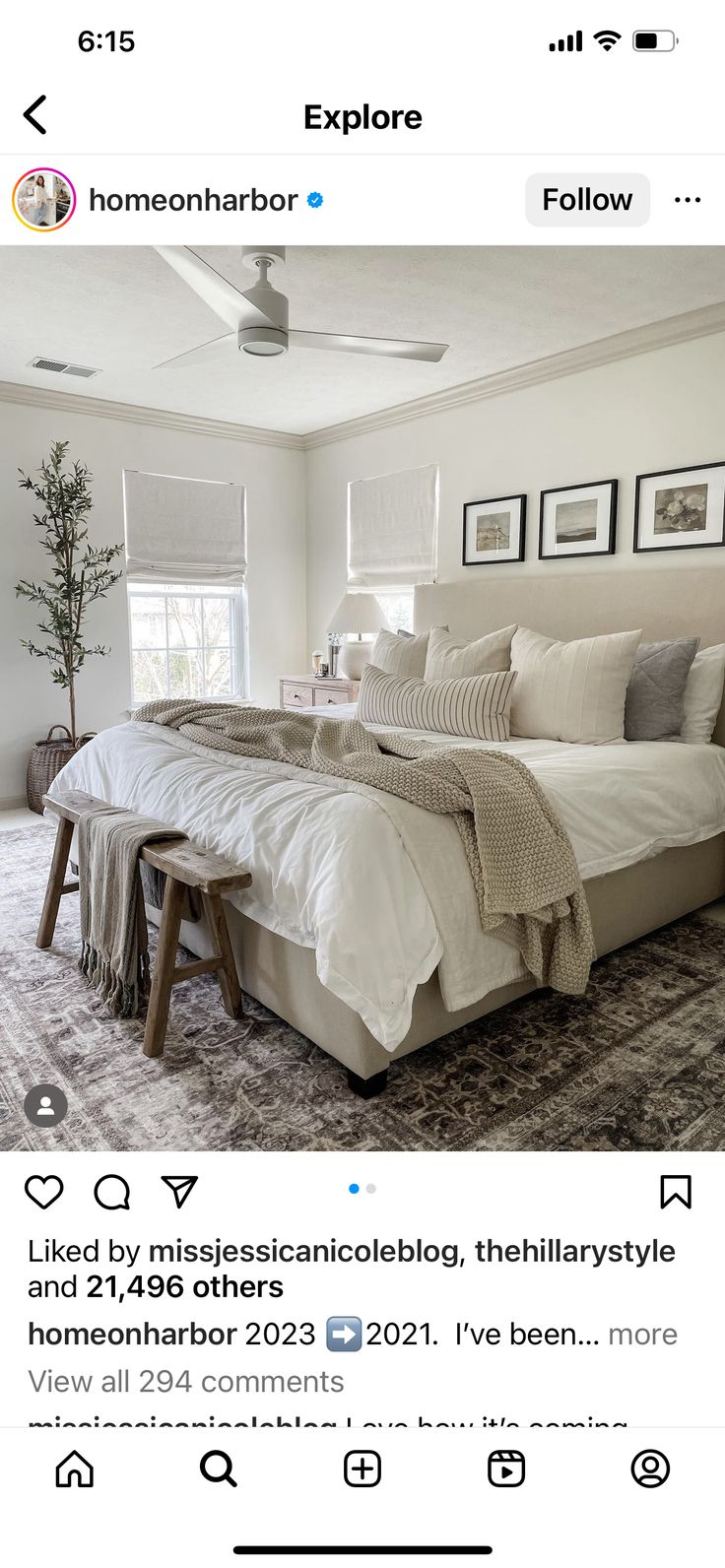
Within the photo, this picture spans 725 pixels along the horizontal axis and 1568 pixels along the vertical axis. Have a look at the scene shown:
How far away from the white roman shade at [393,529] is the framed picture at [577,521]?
875 mm

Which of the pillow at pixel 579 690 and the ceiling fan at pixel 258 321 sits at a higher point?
the ceiling fan at pixel 258 321

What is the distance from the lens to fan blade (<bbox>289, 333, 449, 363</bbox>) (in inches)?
98.3

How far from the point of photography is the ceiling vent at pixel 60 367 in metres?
4.08

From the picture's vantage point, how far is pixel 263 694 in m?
5.89

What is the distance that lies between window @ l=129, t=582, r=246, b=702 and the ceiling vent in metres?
1.27

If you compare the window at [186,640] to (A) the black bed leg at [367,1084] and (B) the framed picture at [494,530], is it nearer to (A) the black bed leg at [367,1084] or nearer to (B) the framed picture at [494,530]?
(B) the framed picture at [494,530]

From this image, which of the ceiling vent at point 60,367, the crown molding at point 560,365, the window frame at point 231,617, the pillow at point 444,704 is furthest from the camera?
the window frame at point 231,617
